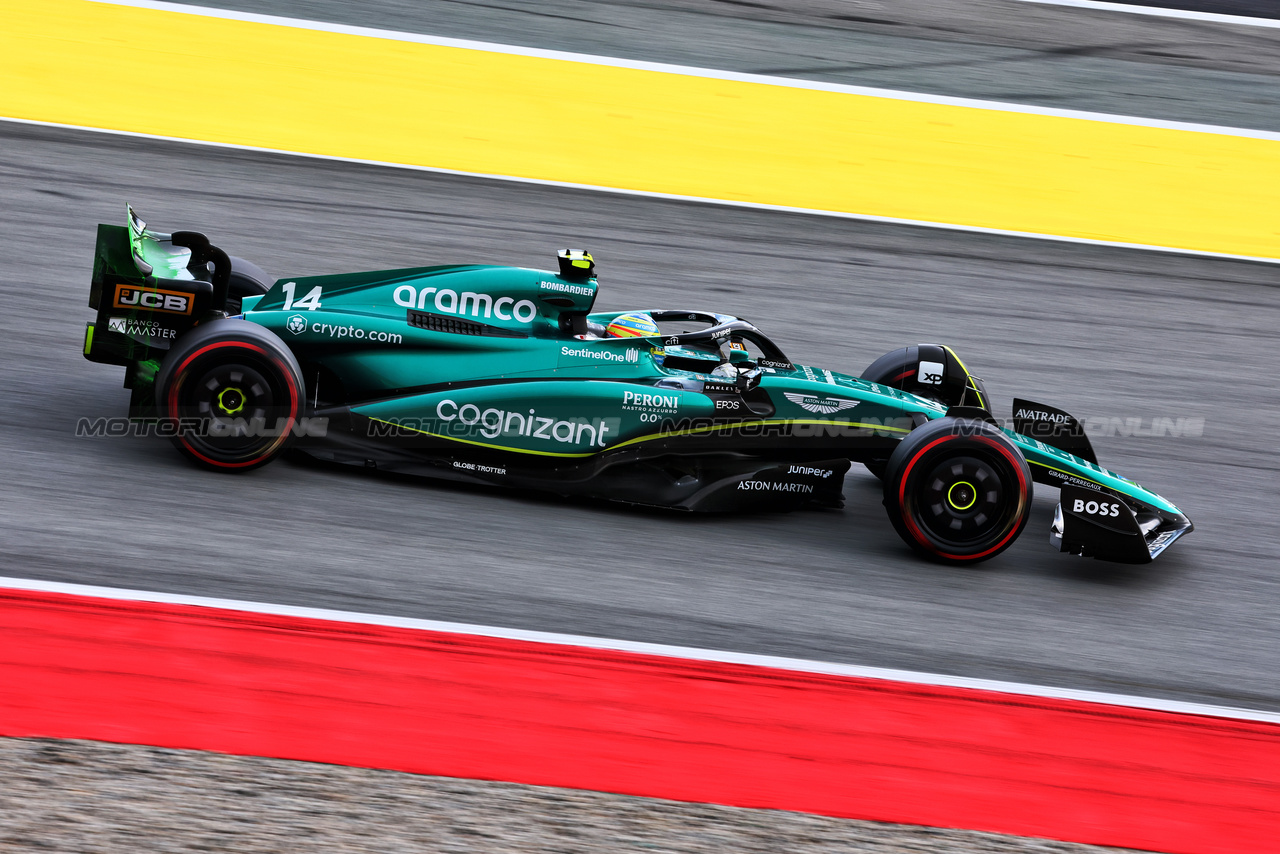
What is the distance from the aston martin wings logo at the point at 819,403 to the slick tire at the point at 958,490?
1.27ft

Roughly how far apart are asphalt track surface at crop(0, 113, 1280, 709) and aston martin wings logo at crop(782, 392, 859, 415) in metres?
0.65

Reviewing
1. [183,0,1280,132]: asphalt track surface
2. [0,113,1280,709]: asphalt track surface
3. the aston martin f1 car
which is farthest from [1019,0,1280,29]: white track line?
the aston martin f1 car

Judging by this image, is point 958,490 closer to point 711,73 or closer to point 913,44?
point 711,73

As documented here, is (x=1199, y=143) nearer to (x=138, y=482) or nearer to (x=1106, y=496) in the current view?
(x=1106, y=496)

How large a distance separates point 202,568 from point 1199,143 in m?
11.4

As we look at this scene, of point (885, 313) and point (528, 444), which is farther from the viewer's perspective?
point (885, 313)

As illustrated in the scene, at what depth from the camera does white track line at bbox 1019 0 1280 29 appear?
54.4 feet

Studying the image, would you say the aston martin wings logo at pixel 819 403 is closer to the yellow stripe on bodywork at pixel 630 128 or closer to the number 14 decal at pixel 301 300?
the number 14 decal at pixel 301 300

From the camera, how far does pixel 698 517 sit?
22.2 feet

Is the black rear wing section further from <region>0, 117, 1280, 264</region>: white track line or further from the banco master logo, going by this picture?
<region>0, 117, 1280, 264</region>: white track line

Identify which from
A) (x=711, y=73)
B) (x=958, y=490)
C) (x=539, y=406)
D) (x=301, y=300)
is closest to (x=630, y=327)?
(x=539, y=406)

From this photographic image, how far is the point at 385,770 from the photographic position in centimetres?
458

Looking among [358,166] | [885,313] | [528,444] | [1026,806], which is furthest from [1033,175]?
[1026,806]

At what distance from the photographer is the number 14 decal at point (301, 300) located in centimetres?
676
